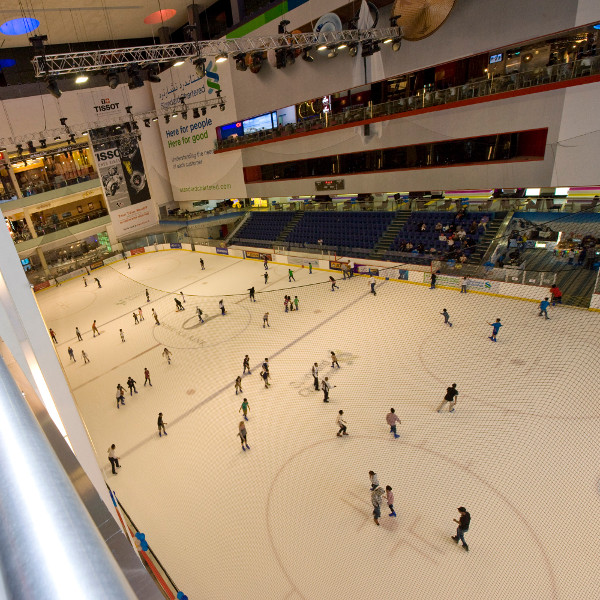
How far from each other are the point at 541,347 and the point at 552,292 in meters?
3.27

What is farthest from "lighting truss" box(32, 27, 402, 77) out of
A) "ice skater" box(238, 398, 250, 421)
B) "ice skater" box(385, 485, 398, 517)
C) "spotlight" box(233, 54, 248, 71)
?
"ice skater" box(385, 485, 398, 517)

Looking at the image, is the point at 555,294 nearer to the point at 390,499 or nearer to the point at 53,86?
the point at 390,499

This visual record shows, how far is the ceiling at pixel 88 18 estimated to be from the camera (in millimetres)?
20453

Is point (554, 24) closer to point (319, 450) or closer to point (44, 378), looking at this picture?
point (319, 450)

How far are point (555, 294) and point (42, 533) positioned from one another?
Result: 16.8 m

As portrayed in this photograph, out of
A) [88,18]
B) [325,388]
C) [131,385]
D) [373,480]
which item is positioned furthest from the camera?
[88,18]

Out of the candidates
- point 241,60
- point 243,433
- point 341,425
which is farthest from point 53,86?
point 341,425

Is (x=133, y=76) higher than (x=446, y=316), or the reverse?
(x=133, y=76)

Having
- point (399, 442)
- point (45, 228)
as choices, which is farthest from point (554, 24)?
point (45, 228)

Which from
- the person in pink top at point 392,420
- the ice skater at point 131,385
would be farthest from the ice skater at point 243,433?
the ice skater at point 131,385

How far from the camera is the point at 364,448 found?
960 centimetres

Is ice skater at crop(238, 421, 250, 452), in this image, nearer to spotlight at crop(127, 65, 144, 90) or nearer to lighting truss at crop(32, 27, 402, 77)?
lighting truss at crop(32, 27, 402, 77)

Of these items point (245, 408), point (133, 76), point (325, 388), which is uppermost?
point (133, 76)

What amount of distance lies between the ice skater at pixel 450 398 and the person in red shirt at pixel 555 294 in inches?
271
